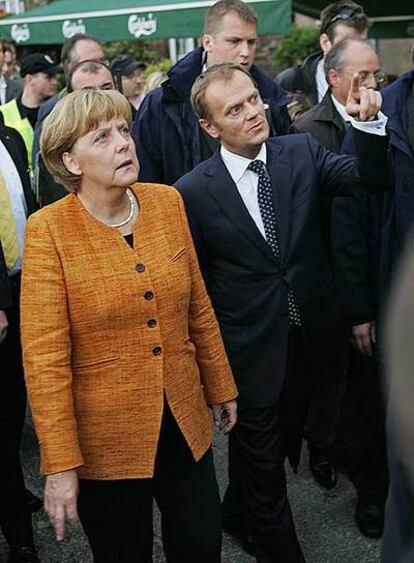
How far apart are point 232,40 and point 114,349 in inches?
88.2

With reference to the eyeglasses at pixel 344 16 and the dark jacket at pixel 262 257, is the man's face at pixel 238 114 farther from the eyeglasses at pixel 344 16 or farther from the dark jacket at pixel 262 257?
the eyeglasses at pixel 344 16

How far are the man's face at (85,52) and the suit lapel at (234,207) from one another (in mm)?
2565

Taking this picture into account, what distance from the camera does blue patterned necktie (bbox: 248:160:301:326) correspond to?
3142 millimetres

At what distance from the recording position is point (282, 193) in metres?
3.16

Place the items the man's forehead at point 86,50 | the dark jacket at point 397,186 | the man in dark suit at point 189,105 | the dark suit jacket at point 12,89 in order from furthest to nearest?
the dark suit jacket at point 12,89
the man's forehead at point 86,50
the man in dark suit at point 189,105
the dark jacket at point 397,186

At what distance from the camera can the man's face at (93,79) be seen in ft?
15.4

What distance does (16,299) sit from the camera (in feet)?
12.4

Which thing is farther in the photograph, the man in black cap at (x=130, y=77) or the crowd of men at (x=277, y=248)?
the man in black cap at (x=130, y=77)

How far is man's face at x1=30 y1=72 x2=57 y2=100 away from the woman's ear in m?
4.02

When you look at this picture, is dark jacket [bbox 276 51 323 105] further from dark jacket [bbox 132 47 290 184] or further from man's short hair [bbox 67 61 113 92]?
man's short hair [bbox 67 61 113 92]

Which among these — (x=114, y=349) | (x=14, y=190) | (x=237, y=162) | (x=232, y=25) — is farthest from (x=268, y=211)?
(x=232, y=25)

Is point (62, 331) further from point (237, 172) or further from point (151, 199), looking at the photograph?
point (237, 172)

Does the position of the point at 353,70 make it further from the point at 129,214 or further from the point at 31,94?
the point at 31,94

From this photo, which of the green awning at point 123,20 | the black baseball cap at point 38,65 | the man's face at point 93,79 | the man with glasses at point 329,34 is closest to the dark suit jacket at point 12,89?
the green awning at point 123,20
